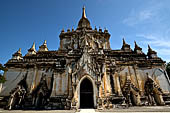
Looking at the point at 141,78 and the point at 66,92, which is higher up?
the point at 141,78

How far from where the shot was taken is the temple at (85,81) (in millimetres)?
13477

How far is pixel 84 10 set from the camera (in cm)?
3234

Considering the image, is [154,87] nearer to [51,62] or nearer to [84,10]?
[51,62]

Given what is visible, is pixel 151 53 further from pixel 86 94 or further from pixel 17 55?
pixel 17 55

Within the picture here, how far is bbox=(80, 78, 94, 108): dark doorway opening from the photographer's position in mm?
14195

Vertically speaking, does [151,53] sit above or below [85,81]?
above

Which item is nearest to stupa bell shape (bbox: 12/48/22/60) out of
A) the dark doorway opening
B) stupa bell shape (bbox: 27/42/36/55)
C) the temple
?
the temple

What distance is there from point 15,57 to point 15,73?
132 inches

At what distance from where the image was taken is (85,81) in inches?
580

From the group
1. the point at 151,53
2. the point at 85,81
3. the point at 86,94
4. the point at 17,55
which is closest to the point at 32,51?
the point at 17,55

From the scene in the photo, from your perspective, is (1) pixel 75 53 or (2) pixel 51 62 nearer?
(1) pixel 75 53

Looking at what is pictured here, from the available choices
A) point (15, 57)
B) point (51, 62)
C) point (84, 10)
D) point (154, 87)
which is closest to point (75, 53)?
point (51, 62)

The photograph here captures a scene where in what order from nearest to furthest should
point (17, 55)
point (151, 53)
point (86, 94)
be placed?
point (86, 94) < point (17, 55) < point (151, 53)

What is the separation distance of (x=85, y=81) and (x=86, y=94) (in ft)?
5.89
